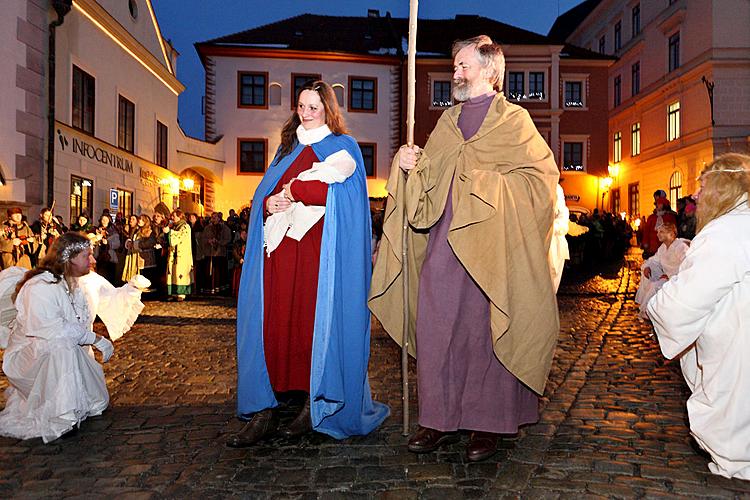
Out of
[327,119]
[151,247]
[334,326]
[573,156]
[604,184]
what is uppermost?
[573,156]

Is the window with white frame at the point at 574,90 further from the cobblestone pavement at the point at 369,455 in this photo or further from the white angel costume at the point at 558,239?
the white angel costume at the point at 558,239

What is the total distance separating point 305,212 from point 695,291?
7.44 ft

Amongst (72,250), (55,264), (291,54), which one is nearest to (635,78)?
(291,54)

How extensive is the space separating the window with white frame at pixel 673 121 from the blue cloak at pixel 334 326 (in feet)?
101

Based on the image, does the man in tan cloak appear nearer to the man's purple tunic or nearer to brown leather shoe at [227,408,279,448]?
the man's purple tunic

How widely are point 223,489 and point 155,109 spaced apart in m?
20.9

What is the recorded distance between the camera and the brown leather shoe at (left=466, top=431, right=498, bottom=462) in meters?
3.87

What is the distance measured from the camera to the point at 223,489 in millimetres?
3475

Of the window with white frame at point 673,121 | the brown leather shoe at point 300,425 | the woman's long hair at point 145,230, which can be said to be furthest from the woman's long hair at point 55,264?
the window with white frame at point 673,121

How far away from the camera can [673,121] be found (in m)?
32.3

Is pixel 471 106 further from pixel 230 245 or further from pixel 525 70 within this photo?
pixel 525 70

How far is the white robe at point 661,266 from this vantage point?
26.2 ft

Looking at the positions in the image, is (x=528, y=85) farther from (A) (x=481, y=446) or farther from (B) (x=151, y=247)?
(A) (x=481, y=446)

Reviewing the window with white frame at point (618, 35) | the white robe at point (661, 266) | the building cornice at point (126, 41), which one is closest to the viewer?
the white robe at point (661, 266)
